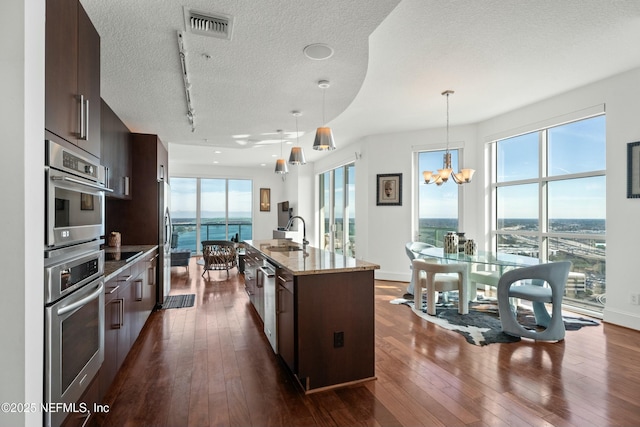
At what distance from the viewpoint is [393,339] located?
10.3 ft

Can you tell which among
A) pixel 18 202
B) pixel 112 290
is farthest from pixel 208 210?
pixel 18 202

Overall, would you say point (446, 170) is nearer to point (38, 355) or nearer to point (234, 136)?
point (234, 136)

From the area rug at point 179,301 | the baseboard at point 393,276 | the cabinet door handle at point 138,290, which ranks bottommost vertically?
the area rug at point 179,301

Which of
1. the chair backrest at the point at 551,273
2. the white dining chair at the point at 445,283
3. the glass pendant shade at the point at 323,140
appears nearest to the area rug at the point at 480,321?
the white dining chair at the point at 445,283

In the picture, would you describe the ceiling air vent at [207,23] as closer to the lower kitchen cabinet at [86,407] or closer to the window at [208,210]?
the lower kitchen cabinet at [86,407]

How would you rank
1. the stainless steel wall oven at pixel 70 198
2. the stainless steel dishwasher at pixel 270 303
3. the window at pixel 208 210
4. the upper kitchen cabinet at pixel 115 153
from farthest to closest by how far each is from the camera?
1. the window at pixel 208 210
2. the upper kitchen cabinet at pixel 115 153
3. the stainless steel dishwasher at pixel 270 303
4. the stainless steel wall oven at pixel 70 198

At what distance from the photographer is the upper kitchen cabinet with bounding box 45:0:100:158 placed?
4.19ft

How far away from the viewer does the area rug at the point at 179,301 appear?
4410mm

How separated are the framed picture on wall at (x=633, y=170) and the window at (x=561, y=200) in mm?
357

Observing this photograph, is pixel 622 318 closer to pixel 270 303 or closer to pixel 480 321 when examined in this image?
pixel 480 321

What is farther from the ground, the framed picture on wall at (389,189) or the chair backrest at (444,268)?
the framed picture on wall at (389,189)

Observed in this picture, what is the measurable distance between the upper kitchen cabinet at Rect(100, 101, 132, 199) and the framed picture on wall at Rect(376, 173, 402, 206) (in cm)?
418

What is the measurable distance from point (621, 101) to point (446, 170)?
198cm

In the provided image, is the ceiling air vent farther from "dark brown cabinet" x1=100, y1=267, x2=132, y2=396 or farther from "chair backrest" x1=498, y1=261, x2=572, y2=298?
"chair backrest" x1=498, y1=261, x2=572, y2=298
